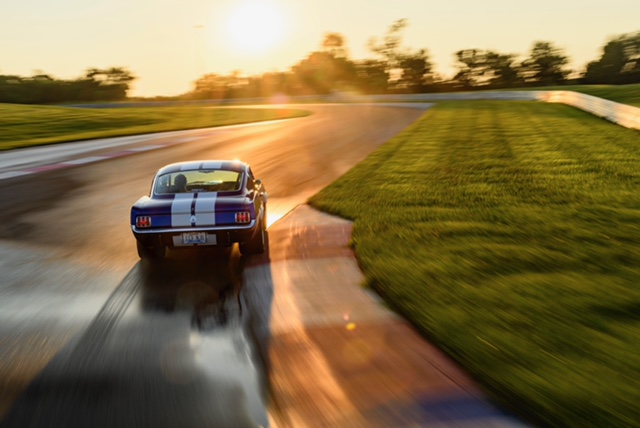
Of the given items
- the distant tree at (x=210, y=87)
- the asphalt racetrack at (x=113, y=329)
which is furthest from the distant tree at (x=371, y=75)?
the asphalt racetrack at (x=113, y=329)

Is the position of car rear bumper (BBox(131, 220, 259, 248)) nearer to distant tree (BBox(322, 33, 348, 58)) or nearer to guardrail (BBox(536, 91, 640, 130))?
guardrail (BBox(536, 91, 640, 130))

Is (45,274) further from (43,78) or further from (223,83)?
(223,83)

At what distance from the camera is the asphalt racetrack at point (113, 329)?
4.34 meters

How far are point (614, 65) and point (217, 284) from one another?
9657 cm

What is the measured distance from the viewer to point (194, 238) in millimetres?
7727

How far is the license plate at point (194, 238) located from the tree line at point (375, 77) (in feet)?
268

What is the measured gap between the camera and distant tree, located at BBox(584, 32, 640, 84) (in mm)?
89375

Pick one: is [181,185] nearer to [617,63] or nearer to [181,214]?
[181,214]

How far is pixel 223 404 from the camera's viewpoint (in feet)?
14.3

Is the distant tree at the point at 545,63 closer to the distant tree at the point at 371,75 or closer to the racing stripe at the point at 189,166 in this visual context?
the distant tree at the point at 371,75

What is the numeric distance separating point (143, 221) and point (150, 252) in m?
0.58

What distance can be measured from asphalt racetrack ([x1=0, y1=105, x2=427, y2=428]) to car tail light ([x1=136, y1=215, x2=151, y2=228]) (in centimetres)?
61

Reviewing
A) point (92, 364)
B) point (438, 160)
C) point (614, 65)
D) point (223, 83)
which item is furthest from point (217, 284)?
point (223, 83)

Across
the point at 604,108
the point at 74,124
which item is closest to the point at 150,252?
the point at 604,108
